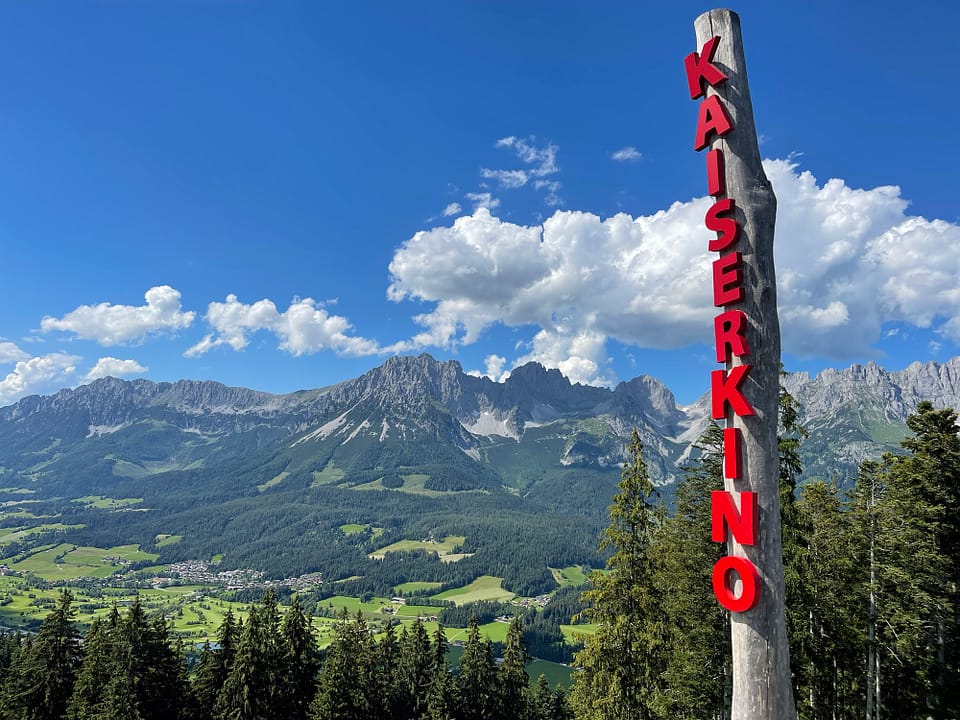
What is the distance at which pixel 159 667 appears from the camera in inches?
1468

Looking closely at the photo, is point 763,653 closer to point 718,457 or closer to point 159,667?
point 718,457

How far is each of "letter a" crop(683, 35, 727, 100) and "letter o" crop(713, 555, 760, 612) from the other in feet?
27.6

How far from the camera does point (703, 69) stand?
10.0 meters

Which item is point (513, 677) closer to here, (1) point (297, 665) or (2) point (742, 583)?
(1) point (297, 665)

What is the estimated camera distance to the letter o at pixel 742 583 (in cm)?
861

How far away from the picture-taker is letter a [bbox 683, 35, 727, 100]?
32.4 feet

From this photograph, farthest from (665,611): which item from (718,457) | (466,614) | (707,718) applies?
(466,614)

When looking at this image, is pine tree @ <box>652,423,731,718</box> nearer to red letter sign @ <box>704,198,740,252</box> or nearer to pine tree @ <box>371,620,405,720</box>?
red letter sign @ <box>704,198,740,252</box>

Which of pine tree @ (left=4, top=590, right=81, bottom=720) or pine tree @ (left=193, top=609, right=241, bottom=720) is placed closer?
pine tree @ (left=4, top=590, right=81, bottom=720)

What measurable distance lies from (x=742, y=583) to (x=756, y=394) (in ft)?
10.3

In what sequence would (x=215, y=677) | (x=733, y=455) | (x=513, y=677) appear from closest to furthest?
(x=733, y=455)
(x=215, y=677)
(x=513, y=677)

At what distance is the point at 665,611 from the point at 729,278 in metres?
15.7

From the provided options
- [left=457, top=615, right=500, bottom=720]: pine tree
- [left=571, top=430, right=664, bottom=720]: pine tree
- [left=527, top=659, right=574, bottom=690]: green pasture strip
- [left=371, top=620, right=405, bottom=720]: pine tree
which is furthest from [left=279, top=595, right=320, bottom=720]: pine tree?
[left=527, top=659, right=574, bottom=690]: green pasture strip

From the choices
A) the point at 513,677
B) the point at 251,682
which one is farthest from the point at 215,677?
the point at 513,677
